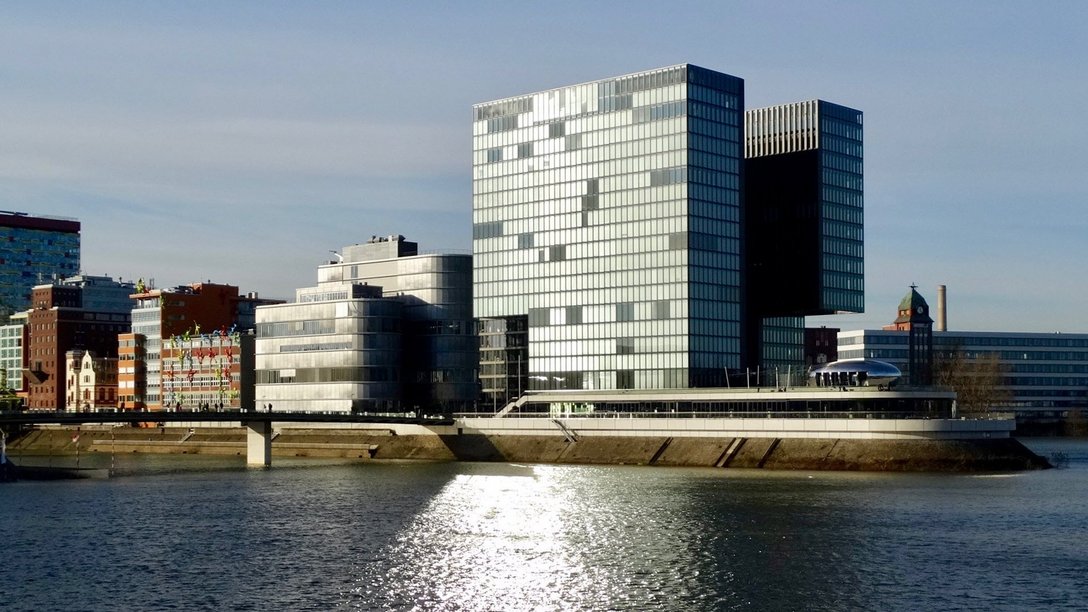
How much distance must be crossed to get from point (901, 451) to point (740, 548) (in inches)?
3006

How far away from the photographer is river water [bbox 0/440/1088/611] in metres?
84.8

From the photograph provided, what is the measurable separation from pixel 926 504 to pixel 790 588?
155ft

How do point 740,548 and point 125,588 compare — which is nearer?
Result: point 125,588

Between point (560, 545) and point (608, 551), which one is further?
point (560, 545)

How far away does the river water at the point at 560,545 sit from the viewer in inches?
3339

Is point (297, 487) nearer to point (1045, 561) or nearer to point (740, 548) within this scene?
point (740, 548)

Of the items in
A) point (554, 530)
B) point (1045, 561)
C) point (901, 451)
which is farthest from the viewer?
point (901, 451)

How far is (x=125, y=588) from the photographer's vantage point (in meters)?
88.6

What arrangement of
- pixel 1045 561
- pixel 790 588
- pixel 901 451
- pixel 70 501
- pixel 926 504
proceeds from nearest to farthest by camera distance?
pixel 790 588 < pixel 1045 561 < pixel 926 504 < pixel 70 501 < pixel 901 451

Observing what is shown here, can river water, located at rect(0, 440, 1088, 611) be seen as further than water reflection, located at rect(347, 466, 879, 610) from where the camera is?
No

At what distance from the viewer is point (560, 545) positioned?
106438mm

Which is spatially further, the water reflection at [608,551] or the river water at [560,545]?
the water reflection at [608,551]

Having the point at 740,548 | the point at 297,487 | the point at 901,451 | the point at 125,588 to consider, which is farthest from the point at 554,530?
the point at 901,451

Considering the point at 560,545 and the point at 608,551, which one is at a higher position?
the point at 608,551
